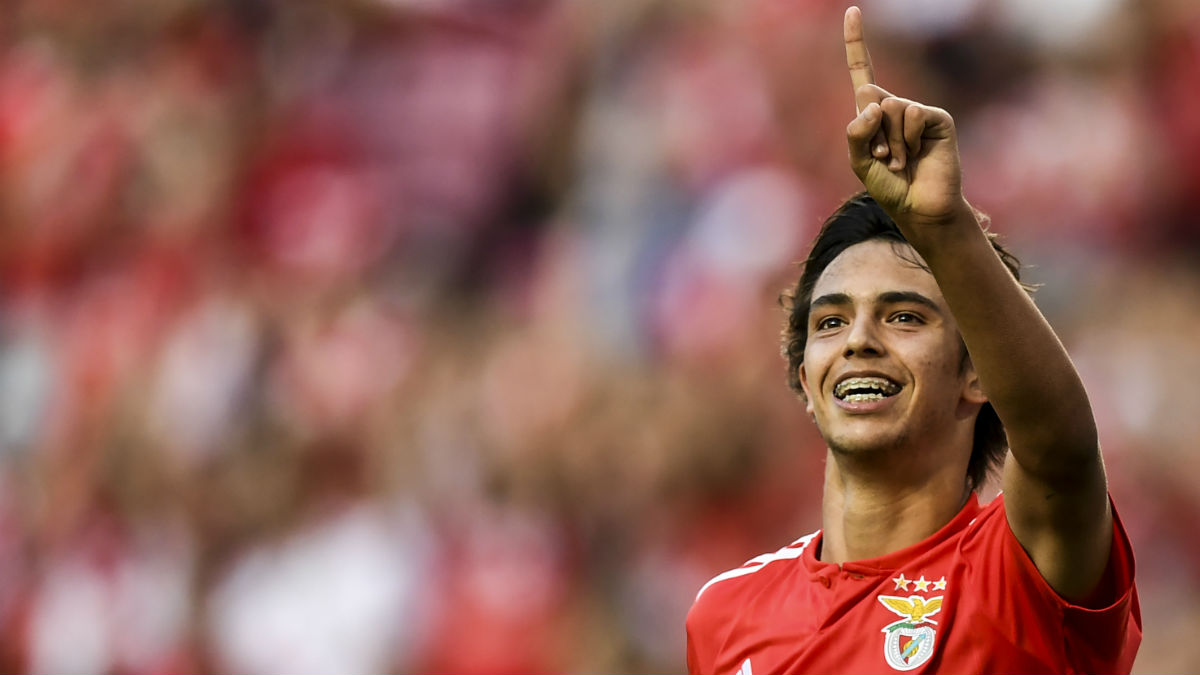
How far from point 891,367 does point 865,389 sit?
65 mm

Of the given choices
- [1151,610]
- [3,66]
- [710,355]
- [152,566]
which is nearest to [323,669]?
[152,566]

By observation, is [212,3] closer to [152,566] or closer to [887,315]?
[152,566]

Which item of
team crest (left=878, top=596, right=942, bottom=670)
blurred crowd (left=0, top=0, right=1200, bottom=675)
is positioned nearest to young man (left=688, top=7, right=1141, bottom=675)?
team crest (left=878, top=596, right=942, bottom=670)

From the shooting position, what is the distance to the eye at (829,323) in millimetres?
2748

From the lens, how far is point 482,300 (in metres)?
5.34

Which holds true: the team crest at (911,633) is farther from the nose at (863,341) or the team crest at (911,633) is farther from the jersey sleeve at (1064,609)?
the nose at (863,341)

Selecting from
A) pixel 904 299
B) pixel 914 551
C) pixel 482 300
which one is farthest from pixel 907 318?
pixel 482 300

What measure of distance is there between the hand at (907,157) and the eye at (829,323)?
728 mm

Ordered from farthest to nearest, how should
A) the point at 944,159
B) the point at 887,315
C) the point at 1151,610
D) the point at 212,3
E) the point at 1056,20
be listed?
the point at 212,3 → the point at 1056,20 → the point at 1151,610 → the point at 887,315 → the point at 944,159

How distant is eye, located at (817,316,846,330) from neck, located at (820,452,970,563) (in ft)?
0.93

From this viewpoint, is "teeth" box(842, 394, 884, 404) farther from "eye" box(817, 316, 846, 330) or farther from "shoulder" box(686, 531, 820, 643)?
"shoulder" box(686, 531, 820, 643)

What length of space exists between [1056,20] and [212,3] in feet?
11.3

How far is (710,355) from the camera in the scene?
490 centimetres

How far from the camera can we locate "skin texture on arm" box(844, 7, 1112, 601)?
198cm
